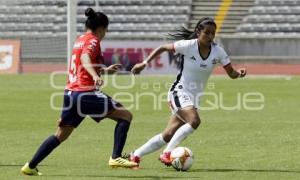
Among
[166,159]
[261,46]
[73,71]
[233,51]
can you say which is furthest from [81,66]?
[261,46]

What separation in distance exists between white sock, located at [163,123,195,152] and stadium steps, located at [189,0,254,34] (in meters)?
33.3

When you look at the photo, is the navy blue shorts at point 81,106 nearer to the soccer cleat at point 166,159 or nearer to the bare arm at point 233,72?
the soccer cleat at point 166,159

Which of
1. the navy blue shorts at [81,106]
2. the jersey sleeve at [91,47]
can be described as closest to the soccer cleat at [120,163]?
the navy blue shorts at [81,106]

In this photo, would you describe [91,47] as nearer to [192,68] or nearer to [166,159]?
[192,68]

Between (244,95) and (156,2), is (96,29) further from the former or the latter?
(156,2)

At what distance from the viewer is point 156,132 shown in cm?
1555

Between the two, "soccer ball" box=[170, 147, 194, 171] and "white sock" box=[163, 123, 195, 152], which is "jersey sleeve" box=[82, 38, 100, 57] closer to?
"white sock" box=[163, 123, 195, 152]

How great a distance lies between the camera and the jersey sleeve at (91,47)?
389 inches

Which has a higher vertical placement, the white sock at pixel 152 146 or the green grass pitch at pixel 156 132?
the white sock at pixel 152 146

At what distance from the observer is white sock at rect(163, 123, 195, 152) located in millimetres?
10459

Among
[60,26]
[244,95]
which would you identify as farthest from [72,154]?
[60,26]

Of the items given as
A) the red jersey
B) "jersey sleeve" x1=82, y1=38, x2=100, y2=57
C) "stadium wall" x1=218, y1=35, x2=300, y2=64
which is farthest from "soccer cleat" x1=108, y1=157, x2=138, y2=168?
"stadium wall" x1=218, y1=35, x2=300, y2=64

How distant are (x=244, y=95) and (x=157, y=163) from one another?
13.9 m

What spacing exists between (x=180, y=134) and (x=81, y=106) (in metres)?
1.36
